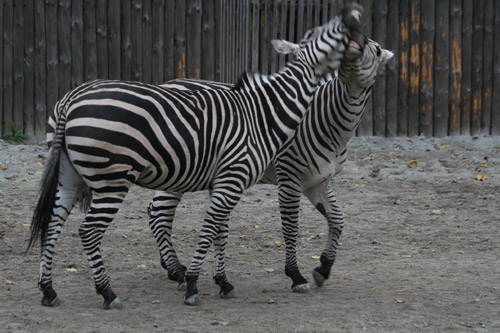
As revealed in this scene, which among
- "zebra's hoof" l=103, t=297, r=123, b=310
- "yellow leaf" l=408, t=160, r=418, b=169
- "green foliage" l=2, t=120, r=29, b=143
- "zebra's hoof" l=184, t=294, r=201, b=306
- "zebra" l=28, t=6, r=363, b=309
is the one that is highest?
"zebra" l=28, t=6, r=363, b=309

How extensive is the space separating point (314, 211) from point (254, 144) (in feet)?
12.7

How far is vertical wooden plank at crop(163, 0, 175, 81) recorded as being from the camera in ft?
37.3

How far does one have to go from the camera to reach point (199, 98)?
530 cm

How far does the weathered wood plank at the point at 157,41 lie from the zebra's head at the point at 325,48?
6056mm

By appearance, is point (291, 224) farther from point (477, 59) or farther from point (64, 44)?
point (477, 59)

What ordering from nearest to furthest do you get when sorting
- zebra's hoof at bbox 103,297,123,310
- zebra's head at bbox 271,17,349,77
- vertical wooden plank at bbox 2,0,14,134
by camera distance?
zebra's hoof at bbox 103,297,123,310
zebra's head at bbox 271,17,349,77
vertical wooden plank at bbox 2,0,14,134

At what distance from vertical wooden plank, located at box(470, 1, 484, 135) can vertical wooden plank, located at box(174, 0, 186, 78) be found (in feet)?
15.3

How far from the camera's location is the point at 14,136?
36.9ft

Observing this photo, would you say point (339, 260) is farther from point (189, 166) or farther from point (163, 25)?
point (163, 25)

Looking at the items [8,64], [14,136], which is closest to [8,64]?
[8,64]

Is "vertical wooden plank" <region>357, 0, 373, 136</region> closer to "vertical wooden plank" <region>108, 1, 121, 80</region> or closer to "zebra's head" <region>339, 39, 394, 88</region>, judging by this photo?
"vertical wooden plank" <region>108, 1, 121, 80</region>

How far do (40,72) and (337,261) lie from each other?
21.0ft

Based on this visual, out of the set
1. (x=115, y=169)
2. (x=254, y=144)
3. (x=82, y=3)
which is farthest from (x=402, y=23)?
(x=115, y=169)

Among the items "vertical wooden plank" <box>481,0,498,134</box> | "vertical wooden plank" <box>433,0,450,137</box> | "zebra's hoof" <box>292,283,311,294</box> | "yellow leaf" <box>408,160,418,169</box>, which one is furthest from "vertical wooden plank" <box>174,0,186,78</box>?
"zebra's hoof" <box>292,283,311,294</box>
